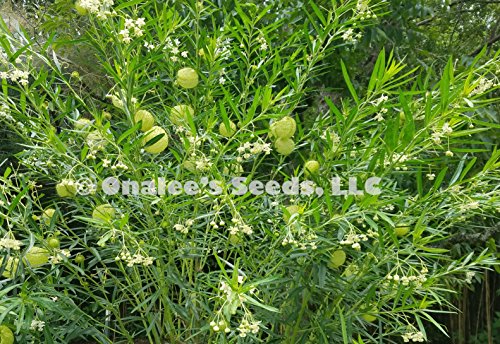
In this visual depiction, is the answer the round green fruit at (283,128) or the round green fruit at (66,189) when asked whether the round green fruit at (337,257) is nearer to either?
the round green fruit at (283,128)

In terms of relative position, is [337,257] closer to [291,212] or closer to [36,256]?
[291,212]

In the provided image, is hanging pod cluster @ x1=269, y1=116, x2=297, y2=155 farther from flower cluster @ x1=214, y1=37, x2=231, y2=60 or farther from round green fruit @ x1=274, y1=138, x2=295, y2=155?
flower cluster @ x1=214, y1=37, x2=231, y2=60

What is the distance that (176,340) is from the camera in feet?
3.86

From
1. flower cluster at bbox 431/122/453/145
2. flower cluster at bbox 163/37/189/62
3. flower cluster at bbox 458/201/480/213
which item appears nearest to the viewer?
flower cluster at bbox 431/122/453/145

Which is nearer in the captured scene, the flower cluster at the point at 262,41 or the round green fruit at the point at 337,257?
the round green fruit at the point at 337,257

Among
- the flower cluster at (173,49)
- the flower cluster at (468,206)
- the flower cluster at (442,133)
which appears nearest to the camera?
the flower cluster at (442,133)

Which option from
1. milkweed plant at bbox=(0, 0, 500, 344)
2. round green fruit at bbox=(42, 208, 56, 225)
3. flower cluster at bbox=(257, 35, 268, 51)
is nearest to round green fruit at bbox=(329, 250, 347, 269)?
milkweed plant at bbox=(0, 0, 500, 344)

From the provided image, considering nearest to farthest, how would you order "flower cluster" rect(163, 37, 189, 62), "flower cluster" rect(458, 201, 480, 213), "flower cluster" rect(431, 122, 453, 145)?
"flower cluster" rect(431, 122, 453, 145) < "flower cluster" rect(458, 201, 480, 213) < "flower cluster" rect(163, 37, 189, 62)

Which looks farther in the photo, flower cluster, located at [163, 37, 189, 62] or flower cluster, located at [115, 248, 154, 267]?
flower cluster, located at [163, 37, 189, 62]

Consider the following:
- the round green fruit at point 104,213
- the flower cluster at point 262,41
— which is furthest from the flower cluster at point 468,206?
the round green fruit at point 104,213

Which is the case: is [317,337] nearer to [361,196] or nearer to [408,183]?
[361,196]

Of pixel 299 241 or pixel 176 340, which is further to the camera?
pixel 176 340

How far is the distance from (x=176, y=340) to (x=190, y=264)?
0.15m

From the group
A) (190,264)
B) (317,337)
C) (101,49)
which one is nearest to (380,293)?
(317,337)
